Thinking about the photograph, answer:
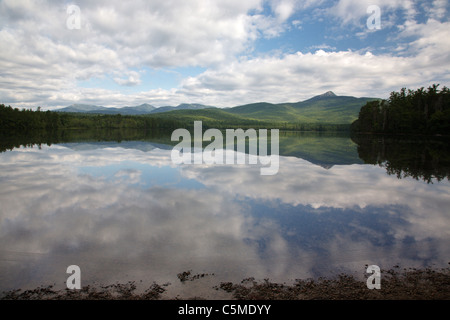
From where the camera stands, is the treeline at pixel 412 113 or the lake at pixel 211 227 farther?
the treeline at pixel 412 113

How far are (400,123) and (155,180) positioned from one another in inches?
3229

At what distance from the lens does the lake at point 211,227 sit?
307 inches

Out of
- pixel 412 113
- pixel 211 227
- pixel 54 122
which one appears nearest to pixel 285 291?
pixel 211 227

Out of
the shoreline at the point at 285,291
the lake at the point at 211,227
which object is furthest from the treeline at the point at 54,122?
the shoreline at the point at 285,291

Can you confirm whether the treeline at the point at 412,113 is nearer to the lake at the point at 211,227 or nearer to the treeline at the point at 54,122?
the lake at the point at 211,227

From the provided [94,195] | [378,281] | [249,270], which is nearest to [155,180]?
[94,195]

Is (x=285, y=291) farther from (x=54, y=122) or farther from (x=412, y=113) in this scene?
(x=54, y=122)

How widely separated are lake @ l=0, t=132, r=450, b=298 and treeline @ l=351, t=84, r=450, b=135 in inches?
2294

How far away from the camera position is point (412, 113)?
7212cm

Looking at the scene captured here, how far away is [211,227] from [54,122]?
14651 cm

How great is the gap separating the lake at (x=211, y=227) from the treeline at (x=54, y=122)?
108773 millimetres

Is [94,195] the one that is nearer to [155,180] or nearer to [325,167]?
[155,180]

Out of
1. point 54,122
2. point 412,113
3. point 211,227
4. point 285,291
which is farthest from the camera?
point 54,122

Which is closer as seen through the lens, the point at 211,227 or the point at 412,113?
the point at 211,227
